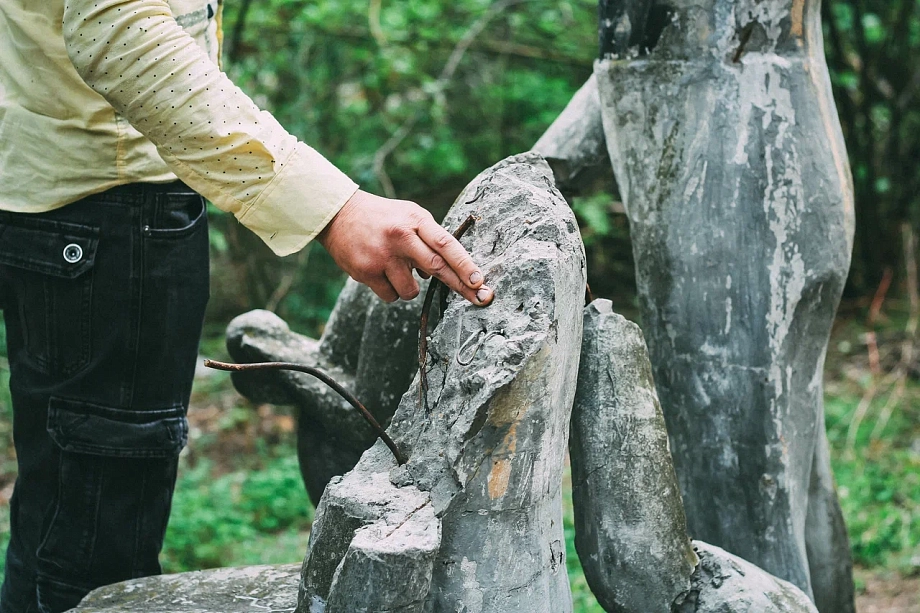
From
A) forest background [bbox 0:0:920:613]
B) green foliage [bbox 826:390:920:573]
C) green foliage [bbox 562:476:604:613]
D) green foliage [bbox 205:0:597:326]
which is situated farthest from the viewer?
green foliage [bbox 205:0:597:326]

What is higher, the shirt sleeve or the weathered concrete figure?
the shirt sleeve

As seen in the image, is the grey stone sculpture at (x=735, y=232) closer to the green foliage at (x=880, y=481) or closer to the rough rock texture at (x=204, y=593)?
the rough rock texture at (x=204, y=593)

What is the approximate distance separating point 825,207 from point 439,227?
822mm

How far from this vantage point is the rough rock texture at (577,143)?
2.21m

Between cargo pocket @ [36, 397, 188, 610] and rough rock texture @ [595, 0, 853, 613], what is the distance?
0.99 meters

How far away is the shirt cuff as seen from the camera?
1584 millimetres

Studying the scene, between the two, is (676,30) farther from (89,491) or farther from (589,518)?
(89,491)

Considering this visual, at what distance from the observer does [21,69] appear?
1848 millimetres

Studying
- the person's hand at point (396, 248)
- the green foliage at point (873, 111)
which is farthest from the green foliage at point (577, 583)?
the green foliage at point (873, 111)

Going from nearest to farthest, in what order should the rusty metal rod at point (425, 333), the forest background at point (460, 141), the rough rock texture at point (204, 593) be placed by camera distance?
the rusty metal rod at point (425, 333) < the rough rock texture at point (204, 593) < the forest background at point (460, 141)

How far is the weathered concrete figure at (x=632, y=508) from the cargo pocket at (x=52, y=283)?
90 centimetres

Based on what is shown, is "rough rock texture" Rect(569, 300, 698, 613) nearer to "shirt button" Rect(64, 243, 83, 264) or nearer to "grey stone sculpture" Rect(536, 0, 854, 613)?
"grey stone sculpture" Rect(536, 0, 854, 613)

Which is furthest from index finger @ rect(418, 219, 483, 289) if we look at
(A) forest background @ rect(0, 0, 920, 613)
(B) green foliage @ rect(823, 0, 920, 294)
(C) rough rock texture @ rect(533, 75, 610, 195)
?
(B) green foliage @ rect(823, 0, 920, 294)

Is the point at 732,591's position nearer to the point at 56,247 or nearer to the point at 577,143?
the point at 577,143
